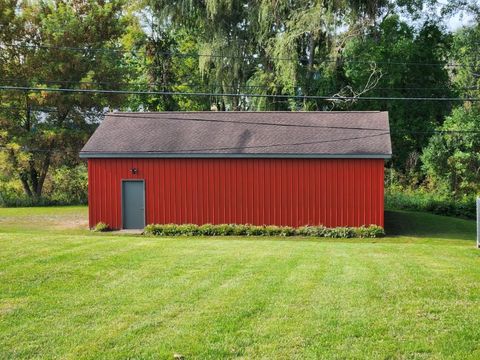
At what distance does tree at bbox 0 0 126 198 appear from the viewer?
35.4 m

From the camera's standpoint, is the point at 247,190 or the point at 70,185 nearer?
the point at 247,190

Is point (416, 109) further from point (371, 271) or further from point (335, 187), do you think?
point (371, 271)

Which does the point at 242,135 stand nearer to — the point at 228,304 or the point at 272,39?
the point at 272,39

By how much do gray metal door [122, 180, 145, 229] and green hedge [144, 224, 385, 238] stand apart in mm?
1400

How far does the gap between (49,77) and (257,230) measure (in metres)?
21.4

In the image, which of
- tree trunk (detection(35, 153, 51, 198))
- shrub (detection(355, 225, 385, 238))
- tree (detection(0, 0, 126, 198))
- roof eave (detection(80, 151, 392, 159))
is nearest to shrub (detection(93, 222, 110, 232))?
roof eave (detection(80, 151, 392, 159))

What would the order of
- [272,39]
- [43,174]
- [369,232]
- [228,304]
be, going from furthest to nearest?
[43,174] < [272,39] < [369,232] < [228,304]

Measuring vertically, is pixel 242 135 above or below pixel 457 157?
above

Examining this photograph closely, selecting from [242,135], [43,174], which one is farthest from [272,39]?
[43,174]

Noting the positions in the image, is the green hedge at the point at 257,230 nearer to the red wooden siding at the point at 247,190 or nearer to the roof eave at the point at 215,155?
the red wooden siding at the point at 247,190

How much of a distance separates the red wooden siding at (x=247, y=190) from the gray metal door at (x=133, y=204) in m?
0.19

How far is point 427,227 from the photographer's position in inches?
899

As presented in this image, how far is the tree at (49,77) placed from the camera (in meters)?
35.4

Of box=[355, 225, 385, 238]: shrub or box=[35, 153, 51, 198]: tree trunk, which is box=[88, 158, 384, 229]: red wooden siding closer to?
box=[355, 225, 385, 238]: shrub
